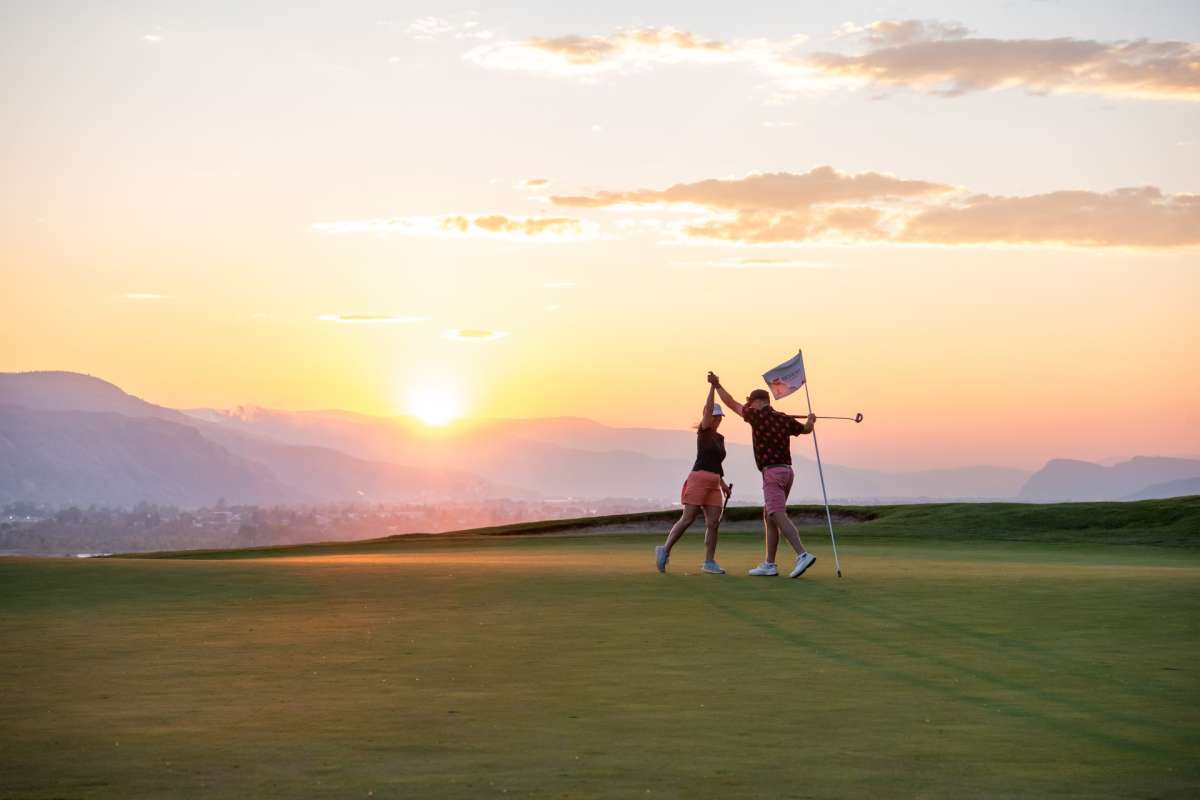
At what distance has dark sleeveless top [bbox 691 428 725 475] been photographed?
77.6ft

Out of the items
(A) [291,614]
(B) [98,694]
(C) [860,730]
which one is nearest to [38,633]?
(A) [291,614]

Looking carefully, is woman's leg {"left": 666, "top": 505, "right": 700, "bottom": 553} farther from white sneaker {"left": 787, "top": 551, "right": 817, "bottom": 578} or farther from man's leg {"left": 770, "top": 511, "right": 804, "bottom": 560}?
white sneaker {"left": 787, "top": 551, "right": 817, "bottom": 578}

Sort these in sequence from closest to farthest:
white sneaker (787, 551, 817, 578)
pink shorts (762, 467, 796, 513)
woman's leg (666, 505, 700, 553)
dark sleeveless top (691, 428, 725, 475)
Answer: white sneaker (787, 551, 817, 578) → pink shorts (762, 467, 796, 513) → woman's leg (666, 505, 700, 553) → dark sleeveless top (691, 428, 725, 475)

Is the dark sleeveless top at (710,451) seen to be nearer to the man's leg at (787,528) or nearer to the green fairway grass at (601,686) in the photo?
the man's leg at (787,528)

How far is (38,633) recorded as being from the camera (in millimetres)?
14922

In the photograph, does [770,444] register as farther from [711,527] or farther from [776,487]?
[711,527]

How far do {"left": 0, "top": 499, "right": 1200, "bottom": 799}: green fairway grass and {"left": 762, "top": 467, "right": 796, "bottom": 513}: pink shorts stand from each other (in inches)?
55.5

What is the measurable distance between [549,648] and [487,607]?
3867 mm

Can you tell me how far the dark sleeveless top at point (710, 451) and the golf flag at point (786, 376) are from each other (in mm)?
1205

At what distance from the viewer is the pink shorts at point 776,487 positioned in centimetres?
2181

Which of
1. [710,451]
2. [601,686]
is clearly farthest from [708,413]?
[601,686]

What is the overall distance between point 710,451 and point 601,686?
41.6 ft

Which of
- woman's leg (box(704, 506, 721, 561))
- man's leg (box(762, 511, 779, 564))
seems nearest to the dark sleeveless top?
woman's leg (box(704, 506, 721, 561))

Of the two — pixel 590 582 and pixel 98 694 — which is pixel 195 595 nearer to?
pixel 590 582
